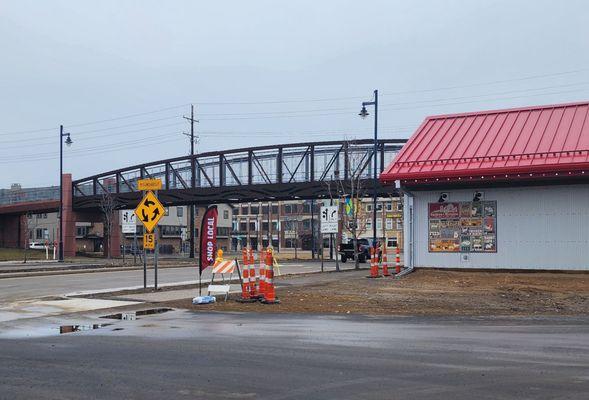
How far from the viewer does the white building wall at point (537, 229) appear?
22.6 meters

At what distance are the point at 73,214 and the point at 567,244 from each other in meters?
56.3

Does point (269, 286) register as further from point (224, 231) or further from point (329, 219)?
point (224, 231)

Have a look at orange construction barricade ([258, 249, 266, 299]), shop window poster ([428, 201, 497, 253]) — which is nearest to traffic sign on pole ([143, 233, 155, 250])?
orange construction barricade ([258, 249, 266, 299])

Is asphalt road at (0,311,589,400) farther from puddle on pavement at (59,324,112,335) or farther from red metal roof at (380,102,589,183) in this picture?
red metal roof at (380,102,589,183)

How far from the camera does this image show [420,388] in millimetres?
7312

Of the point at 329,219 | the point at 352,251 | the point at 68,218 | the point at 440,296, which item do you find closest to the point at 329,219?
the point at 329,219

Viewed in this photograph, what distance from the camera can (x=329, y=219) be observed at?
31609mm

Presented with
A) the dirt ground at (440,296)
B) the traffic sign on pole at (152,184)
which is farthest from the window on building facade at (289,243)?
the traffic sign on pole at (152,184)

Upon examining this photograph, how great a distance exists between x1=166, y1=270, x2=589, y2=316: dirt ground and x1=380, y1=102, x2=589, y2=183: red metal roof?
11.6 feet

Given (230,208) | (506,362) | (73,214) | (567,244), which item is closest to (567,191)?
(567,244)

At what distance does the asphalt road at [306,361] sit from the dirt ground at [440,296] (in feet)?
7.93

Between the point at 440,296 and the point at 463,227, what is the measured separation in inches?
255

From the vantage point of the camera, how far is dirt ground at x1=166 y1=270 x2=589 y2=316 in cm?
1587

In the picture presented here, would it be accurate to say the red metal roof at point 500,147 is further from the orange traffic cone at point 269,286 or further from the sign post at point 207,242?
the orange traffic cone at point 269,286
